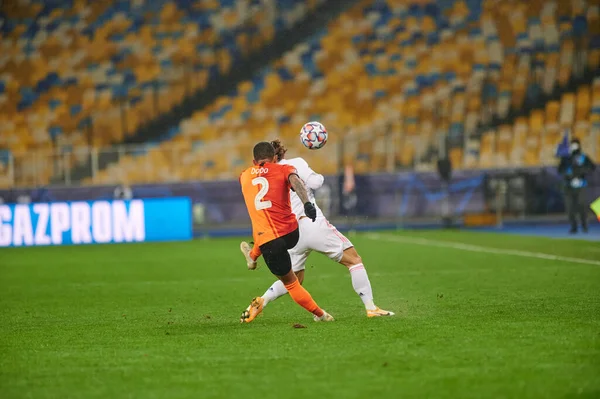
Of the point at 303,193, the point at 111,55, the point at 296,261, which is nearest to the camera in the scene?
the point at 303,193

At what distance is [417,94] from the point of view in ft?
100

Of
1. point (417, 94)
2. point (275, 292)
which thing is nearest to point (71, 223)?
point (417, 94)

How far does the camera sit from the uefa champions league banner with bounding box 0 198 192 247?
2466cm

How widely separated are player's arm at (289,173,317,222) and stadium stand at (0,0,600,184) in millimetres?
19612

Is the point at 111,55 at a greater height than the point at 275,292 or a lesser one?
greater

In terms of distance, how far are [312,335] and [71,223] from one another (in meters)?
17.7

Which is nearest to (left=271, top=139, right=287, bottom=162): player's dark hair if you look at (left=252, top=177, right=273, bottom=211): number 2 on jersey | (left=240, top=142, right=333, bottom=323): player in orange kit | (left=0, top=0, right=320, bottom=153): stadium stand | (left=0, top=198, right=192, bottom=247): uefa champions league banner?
(left=240, top=142, right=333, bottom=323): player in orange kit

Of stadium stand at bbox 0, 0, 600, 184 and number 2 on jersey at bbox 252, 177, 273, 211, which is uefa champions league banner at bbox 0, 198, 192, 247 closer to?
stadium stand at bbox 0, 0, 600, 184

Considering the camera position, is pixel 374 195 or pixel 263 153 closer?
pixel 263 153

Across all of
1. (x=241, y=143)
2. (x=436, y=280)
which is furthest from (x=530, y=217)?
(x=436, y=280)

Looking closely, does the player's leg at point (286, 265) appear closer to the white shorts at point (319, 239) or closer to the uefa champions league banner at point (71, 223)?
the white shorts at point (319, 239)

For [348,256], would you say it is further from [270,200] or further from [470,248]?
[470,248]

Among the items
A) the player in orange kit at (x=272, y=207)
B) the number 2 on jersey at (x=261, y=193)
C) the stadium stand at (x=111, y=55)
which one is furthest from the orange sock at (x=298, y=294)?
the stadium stand at (x=111, y=55)

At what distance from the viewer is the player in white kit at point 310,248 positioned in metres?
8.95
